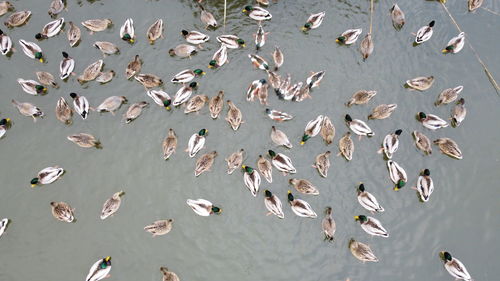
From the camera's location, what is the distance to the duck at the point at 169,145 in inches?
415

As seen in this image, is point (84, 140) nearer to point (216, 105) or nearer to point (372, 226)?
point (216, 105)

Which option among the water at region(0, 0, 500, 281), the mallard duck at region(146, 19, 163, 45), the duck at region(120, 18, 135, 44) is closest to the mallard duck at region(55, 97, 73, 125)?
the water at region(0, 0, 500, 281)

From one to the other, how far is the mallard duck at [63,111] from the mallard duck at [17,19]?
3.49 m

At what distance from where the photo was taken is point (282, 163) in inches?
410

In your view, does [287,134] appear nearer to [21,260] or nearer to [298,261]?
[298,261]

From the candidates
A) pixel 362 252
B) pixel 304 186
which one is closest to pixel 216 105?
pixel 304 186

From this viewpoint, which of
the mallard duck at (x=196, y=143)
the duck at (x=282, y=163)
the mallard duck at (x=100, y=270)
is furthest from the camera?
the mallard duck at (x=196, y=143)

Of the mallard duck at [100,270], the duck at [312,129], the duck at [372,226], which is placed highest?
the duck at [312,129]

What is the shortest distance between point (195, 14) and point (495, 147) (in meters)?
10.2

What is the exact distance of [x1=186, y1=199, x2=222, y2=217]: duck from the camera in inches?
392

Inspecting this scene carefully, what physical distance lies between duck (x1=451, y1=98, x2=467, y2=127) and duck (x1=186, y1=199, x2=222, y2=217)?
24.7 feet

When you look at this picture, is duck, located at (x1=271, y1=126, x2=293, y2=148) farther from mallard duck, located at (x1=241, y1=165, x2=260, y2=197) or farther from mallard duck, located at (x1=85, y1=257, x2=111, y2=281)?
mallard duck, located at (x1=85, y1=257, x2=111, y2=281)

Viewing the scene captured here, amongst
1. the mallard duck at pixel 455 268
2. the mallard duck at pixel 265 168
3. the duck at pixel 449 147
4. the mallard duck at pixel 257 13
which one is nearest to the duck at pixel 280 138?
the mallard duck at pixel 265 168

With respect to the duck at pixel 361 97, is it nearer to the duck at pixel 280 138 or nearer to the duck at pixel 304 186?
the duck at pixel 280 138
